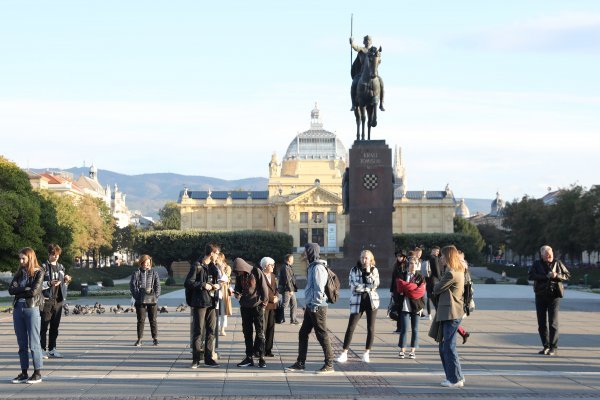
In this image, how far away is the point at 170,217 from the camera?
17325 cm

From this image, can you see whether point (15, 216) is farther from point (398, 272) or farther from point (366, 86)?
point (398, 272)

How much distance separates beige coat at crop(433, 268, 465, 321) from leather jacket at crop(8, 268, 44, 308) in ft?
18.4

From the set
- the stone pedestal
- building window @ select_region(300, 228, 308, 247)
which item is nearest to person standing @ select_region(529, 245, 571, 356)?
the stone pedestal

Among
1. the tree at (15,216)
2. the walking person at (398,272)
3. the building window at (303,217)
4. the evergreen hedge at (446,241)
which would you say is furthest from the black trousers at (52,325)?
the building window at (303,217)

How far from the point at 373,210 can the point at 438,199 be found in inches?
3915

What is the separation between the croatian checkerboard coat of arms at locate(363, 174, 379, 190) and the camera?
39688 mm

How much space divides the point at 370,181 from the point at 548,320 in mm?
22196

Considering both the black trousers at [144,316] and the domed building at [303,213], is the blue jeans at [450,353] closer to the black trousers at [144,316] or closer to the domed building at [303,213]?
the black trousers at [144,316]

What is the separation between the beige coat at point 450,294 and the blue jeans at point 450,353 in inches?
3.9

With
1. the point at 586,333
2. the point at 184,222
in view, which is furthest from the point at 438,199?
the point at 586,333

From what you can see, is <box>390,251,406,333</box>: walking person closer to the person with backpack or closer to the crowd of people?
the crowd of people

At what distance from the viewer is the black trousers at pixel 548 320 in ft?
57.3

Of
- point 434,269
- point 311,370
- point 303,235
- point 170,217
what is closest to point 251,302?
point 311,370

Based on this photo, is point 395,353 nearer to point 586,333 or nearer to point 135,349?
point 135,349
